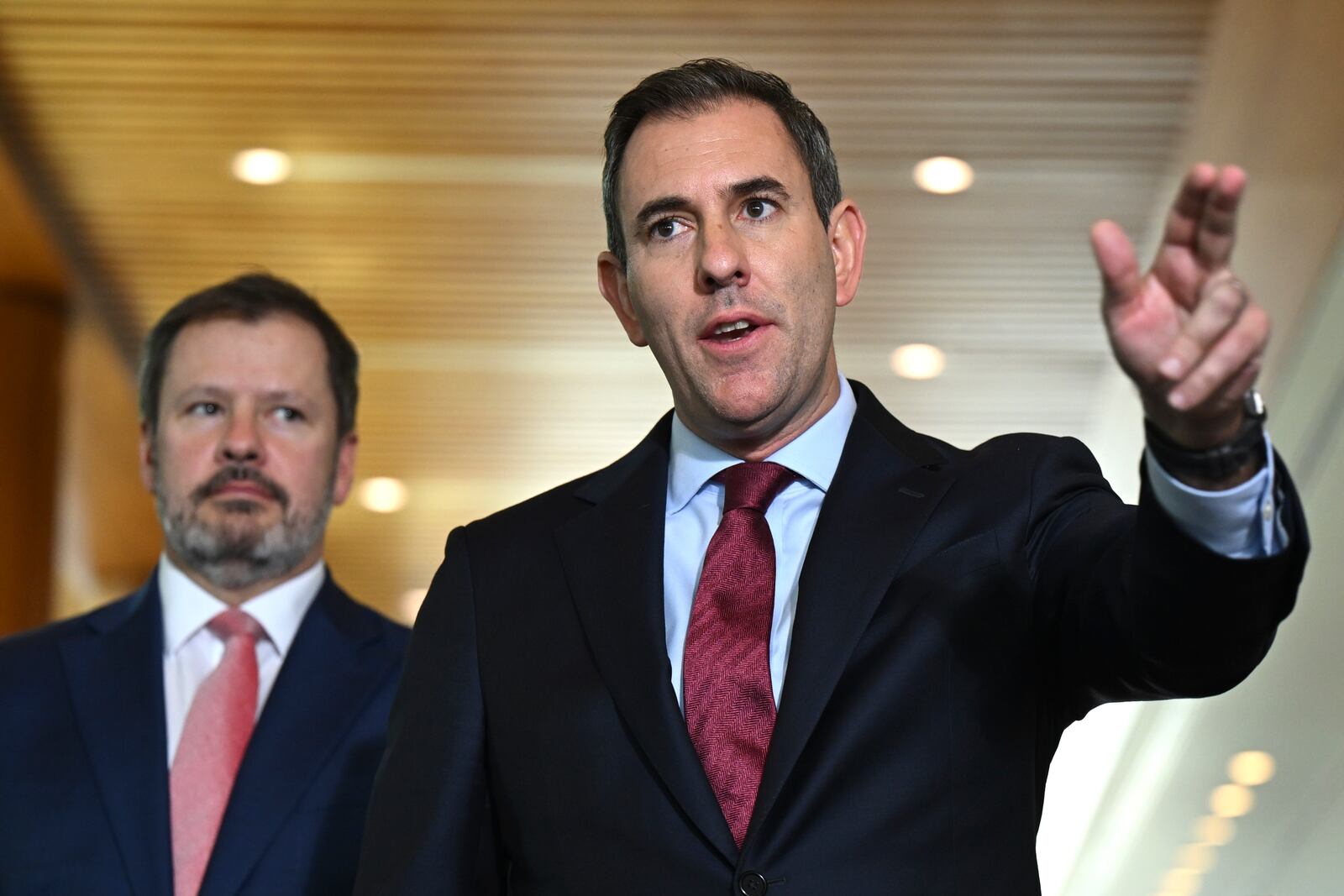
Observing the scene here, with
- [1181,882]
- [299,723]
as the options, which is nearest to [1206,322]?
[299,723]

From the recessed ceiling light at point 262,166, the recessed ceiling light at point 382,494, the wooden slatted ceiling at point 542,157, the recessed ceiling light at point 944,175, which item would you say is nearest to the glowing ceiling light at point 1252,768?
the wooden slatted ceiling at point 542,157

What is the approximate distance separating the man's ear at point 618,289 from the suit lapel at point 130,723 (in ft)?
3.38

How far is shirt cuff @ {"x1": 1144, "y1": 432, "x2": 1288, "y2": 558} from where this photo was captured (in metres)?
1.27

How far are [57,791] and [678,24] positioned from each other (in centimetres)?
463

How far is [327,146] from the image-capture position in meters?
7.53

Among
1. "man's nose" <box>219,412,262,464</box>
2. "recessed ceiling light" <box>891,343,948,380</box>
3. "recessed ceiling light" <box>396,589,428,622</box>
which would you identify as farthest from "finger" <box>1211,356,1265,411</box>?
"recessed ceiling light" <box>396,589,428,622</box>

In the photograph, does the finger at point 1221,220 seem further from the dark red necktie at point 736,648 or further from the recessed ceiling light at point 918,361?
the recessed ceiling light at point 918,361

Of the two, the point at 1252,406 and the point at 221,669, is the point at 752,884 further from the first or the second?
the point at 221,669

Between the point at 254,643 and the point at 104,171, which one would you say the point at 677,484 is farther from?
the point at 104,171

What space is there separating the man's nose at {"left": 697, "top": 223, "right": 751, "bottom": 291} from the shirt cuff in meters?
0.54

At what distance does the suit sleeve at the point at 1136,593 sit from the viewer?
131cm

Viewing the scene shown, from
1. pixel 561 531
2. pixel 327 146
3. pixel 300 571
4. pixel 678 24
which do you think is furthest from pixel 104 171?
pixel 561 531

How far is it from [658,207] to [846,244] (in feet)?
0.89

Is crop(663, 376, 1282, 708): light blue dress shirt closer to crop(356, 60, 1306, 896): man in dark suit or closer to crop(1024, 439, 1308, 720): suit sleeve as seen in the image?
crop(356, 60, 1306, 896): man in dark suit
